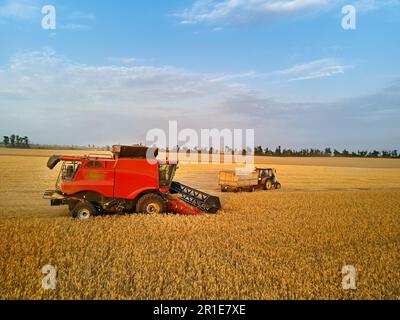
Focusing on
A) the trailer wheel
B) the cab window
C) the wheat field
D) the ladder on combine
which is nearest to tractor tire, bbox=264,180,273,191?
the trailer wheel

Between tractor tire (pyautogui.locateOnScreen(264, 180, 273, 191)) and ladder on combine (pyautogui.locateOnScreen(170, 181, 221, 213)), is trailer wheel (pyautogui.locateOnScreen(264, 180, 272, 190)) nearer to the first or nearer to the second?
tractor tire (pyautogui.locateOnScreen(264, 180, 273, 191))

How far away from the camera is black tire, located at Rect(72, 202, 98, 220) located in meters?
12.9

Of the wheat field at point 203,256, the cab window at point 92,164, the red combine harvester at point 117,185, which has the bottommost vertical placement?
the wheat field at point 203,256

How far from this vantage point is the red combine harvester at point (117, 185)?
43.4ft

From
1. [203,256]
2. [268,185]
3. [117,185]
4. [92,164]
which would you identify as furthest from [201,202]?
[268,185]

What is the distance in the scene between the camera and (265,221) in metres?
13.2

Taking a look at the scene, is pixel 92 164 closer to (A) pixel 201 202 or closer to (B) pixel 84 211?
(B) pixel 84 211

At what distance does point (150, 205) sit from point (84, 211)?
2.32 metres

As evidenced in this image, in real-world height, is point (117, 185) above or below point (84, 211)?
above

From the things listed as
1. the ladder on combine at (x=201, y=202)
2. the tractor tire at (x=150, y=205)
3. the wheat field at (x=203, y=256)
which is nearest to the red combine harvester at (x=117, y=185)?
the tractor tire at (x=150, y=205)

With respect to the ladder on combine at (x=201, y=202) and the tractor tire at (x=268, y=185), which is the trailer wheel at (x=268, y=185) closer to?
the tractor tire at (x=268, y=185)

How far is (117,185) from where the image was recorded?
13.6 meters
